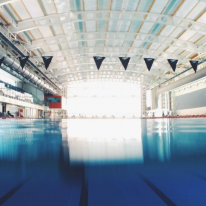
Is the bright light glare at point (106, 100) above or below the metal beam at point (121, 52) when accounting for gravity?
below

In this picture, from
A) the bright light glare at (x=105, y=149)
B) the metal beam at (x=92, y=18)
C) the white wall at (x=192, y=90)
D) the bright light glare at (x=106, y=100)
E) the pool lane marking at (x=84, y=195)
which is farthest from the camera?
the bright light glare at (x=106, y=100)

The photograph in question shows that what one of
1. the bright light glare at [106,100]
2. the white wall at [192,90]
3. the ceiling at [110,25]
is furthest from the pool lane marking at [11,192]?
the bright light glare at [106,100]

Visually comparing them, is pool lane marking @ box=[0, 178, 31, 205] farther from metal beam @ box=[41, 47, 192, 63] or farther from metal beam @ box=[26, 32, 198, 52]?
metal beam @ box=[41, 47, 192, 63]

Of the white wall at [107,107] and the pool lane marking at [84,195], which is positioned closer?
the pool lane marking at [84,195]

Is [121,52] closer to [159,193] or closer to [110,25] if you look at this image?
[110,25]

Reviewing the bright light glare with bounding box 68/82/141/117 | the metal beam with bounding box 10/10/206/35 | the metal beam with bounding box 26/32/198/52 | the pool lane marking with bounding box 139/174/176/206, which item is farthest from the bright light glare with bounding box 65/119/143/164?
the bright light glare with bounding box 68/82/141/117

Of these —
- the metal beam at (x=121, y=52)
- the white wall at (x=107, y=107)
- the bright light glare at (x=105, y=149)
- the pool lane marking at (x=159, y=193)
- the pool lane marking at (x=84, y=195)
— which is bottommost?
the bright light glare at (x=105, y=149)

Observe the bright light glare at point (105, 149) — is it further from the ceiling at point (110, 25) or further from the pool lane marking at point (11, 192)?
the ceiling at point (110, 25)

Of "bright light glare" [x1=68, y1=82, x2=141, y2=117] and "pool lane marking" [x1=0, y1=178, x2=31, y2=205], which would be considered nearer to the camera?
"pool lane marking" [x1=0, y1=178, x2=31, y2=205]

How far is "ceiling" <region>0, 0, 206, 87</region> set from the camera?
12.7 m

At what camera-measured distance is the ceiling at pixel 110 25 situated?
498 inches

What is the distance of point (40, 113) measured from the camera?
37.0 metres

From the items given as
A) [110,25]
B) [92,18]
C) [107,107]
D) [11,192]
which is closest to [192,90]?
[110,25]

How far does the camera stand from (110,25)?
1622 cm
